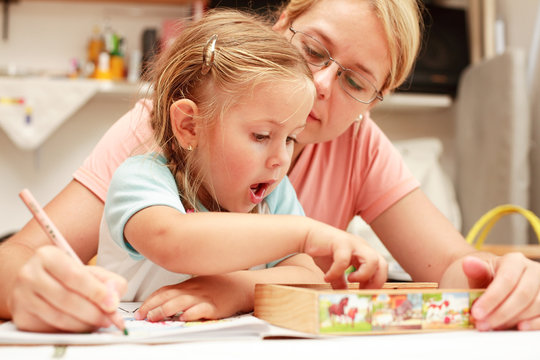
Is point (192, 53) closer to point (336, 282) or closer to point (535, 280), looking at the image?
point (336, 282)

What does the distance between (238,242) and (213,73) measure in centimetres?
28

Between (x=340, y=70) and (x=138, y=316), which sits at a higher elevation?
(x=340, y=70)

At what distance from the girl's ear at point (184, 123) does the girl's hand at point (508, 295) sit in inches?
15.8

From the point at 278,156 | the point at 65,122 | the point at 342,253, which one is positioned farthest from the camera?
the point at 65,122

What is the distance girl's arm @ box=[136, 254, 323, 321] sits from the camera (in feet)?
2.18

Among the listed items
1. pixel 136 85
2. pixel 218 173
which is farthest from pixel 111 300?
pixel 136 85

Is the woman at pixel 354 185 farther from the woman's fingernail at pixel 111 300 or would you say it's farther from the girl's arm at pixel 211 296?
the woman's fingernail at pixel 111 300

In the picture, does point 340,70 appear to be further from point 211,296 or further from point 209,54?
point 211,296

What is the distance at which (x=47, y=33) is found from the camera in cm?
271

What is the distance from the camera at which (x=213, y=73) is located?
2.66 ft

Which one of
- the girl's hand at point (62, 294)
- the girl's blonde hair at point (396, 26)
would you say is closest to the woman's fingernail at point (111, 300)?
the girl's hand at point (62, 294)

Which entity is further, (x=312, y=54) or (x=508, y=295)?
(x=312, y=54)

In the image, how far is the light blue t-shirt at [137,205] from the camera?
0.70 meters

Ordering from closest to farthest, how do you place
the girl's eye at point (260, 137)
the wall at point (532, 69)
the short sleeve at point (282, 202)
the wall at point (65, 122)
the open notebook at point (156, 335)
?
the open notebook at point (156, 335) < the girl's eye at point (260, 137) < the short sleeve at point (282, 202) < the wall at point (532, 69) < the wall at point (65, 122)
